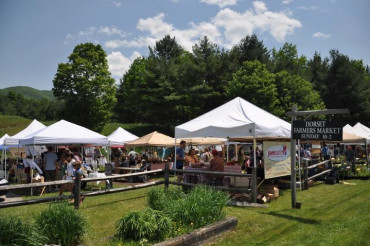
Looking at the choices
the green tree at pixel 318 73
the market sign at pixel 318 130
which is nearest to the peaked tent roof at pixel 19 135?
the market sign at pixel 318 130

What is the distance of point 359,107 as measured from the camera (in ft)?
144

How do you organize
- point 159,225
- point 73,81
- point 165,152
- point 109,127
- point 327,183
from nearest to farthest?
point 159,225 < point 327,183 < point 165,152 < point 73,81 < point 109,127

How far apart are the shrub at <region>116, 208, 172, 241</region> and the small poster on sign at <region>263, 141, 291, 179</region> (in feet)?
17.1

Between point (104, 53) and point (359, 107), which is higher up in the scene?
point (104, 53)

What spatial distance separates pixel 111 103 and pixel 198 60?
12.7 meters

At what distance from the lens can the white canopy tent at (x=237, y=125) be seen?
9609mm

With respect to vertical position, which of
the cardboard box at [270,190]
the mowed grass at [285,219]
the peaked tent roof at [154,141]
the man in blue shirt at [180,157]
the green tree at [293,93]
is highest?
the green tree at [293,93]

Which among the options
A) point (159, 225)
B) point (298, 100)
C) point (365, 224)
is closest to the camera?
point (159, 225)

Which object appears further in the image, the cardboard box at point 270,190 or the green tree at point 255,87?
the green tree at point 255,87

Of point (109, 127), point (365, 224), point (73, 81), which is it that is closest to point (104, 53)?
point (73, 81)

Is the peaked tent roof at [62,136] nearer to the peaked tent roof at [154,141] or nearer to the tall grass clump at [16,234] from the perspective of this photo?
the peaked tent roof at [154,141]

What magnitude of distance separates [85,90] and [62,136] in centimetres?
2864

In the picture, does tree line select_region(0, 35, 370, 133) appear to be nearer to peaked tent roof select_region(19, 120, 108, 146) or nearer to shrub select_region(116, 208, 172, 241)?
peaked tent roof select_region(19, 120, 108, 146)

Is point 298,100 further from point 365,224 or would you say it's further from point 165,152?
point 365,224
